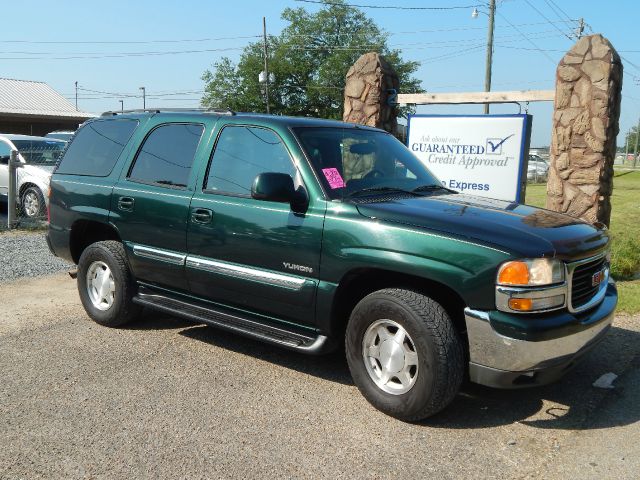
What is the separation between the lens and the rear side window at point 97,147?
19.4 feet

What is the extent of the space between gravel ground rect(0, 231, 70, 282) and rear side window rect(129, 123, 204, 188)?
3.36 m

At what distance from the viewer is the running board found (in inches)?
177

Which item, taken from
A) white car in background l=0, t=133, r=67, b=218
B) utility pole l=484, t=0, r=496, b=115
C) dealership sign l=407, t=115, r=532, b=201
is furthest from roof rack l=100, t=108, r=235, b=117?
utility pole l=484, t=0, r=496, b=115

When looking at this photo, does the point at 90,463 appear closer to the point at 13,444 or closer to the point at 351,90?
the point at 13,444

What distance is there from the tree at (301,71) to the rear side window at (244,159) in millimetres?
58085

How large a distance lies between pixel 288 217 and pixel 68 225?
269cm

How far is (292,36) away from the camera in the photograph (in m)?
66.5

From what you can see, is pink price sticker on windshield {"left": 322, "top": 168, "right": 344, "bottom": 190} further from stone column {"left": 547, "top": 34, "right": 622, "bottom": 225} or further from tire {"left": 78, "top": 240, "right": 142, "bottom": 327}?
stone column {"left": 547, "top": 34, "right": 622, "bottom": 225}

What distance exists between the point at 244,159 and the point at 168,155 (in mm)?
873

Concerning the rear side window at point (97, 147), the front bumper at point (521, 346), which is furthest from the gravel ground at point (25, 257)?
the front bumper at point (521, 346)

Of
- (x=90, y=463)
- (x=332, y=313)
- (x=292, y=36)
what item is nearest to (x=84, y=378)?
(x=90, y=463)

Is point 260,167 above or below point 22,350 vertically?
above

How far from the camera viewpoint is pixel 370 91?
954cm

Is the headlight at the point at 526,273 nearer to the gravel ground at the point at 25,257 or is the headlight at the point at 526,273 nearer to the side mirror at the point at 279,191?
the side mirror at the point at 279,191
